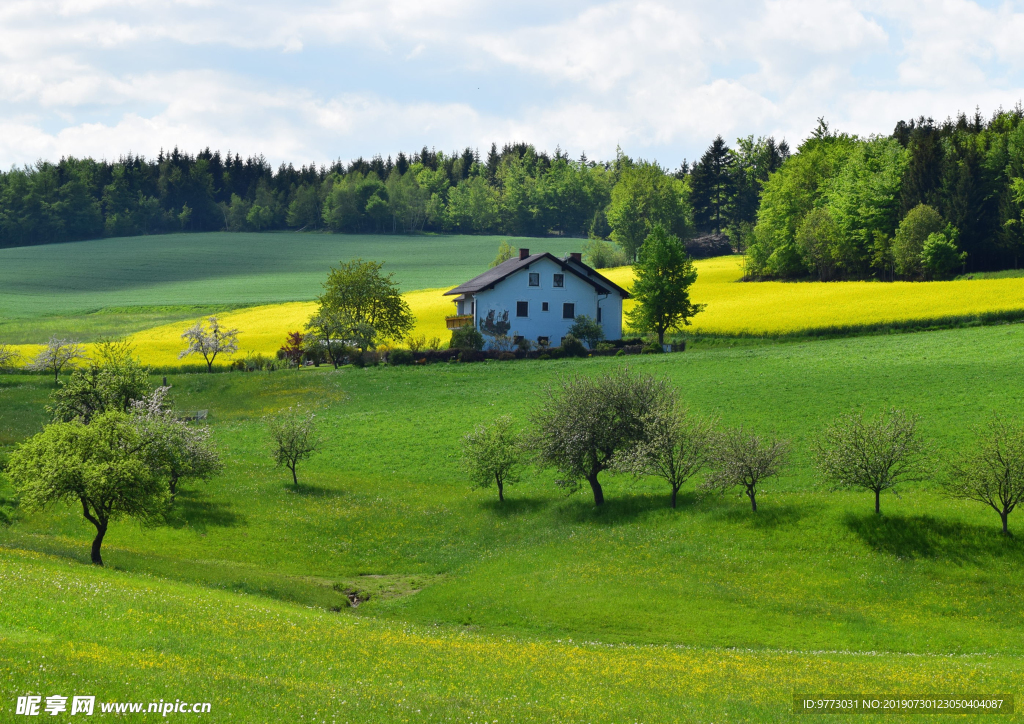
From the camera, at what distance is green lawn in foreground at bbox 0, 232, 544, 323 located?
12762 cm

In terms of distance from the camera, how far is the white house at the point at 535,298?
84688 mm

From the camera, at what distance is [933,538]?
31766mm

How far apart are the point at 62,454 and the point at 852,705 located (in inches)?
1101

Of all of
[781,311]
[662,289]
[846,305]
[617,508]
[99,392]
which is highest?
[662,289]

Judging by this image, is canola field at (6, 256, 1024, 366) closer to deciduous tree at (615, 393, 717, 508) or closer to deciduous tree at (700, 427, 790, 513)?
deciduous tree at (615, 393, 717, 508)

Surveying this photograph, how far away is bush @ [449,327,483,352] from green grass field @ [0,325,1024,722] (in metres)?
16.9

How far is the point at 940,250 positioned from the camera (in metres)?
96.1

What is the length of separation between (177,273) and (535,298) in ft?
313

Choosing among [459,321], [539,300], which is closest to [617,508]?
[539,300]

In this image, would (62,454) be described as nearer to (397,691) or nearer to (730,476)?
(397,691)

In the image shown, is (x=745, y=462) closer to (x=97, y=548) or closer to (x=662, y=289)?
(x=97, y=548)

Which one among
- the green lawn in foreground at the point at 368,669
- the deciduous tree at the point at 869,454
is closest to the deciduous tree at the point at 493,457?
the deciduous tree at the point at 869,454

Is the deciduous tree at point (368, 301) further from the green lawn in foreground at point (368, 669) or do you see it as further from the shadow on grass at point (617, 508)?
the green lawn in foreground at point (368, 669)

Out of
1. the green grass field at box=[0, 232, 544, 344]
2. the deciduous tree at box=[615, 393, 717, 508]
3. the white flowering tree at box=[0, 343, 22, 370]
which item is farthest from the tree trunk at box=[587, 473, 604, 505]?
the green grass field at box=[0, 232, 544, 344]
